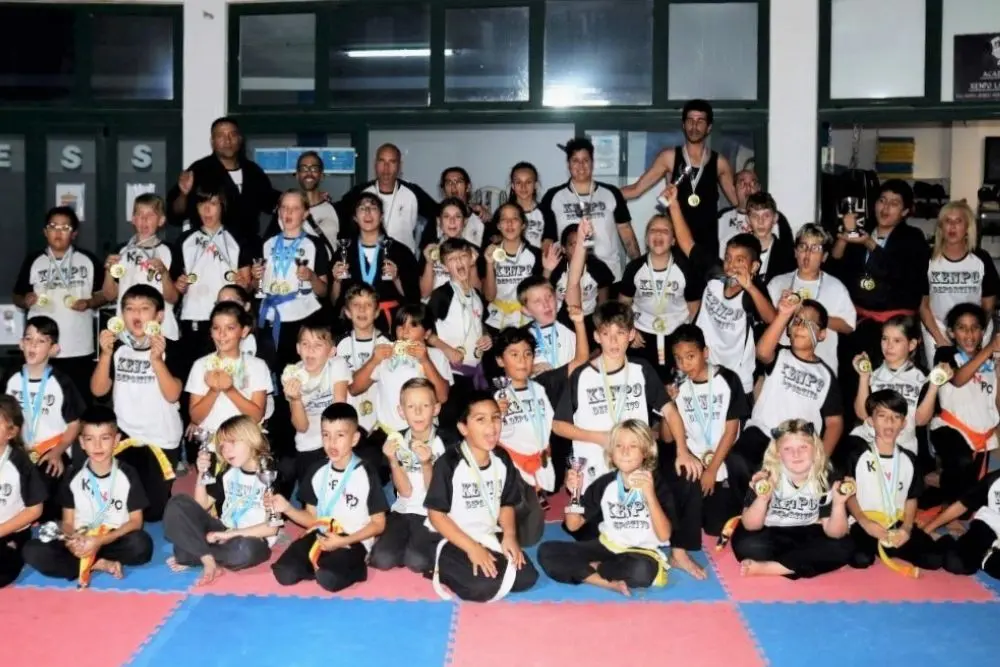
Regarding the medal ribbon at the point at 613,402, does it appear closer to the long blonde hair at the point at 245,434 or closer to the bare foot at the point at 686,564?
the bare foot at the point at 686,564

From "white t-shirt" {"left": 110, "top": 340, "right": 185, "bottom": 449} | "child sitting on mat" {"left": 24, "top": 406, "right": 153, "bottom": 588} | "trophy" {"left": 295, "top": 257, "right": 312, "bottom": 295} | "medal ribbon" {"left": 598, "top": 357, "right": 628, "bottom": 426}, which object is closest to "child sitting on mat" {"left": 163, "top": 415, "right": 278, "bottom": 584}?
"child sitting on mat" {"left": 24, "top": 406, "right": 153, "bottom": 588}

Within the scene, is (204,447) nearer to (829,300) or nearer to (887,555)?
(887,555)

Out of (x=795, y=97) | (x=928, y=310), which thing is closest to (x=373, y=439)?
(x=928, y=310)

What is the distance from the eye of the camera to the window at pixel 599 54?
33.8ft

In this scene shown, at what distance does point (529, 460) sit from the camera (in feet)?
23.6

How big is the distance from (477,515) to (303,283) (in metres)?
2.90

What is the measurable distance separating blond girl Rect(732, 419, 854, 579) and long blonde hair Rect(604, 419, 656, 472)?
0.65m

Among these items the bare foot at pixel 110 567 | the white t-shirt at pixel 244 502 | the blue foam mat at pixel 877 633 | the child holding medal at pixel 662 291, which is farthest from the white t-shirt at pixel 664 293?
the bare foot at pixel 110 567

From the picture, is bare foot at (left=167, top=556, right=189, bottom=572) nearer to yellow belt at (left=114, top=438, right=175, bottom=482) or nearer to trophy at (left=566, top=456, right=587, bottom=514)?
yellow belt at (left=114, top=438, right=175, bottom=482)

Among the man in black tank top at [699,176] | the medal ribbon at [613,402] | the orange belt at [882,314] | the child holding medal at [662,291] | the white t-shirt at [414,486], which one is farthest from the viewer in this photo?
the man in black tank top at [699,176]

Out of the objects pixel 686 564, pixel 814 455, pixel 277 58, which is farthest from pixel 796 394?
pixel 277 58

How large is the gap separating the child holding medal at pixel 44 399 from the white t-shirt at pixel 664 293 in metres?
4.10

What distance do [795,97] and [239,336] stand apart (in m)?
5.75

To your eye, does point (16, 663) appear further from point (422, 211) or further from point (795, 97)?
point (795, 97)
